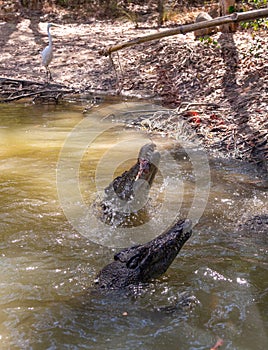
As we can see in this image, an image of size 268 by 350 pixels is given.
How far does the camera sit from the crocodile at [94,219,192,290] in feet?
12.2

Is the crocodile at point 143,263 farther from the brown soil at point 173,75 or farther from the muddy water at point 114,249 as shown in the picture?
the brown soil at point 173,75

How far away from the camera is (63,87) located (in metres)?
11.1

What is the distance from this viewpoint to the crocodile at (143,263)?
12.2ft

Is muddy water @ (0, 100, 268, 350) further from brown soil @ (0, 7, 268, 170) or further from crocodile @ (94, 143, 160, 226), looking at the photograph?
brown soil @ (0, 7, 268, 170)

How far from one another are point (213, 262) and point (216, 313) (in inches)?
29.5

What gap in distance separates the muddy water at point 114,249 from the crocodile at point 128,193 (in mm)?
155

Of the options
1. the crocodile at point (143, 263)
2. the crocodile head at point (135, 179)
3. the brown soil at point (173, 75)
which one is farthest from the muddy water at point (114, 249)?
the brown soil at point (173, 75)

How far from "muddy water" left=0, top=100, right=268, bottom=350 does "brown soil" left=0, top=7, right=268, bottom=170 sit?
2.42 feet

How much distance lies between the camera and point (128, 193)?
5.07 m

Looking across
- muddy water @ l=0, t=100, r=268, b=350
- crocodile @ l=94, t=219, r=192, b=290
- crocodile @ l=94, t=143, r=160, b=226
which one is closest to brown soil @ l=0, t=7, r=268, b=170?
muddy water @ l=0, t=100, r=268, b=350

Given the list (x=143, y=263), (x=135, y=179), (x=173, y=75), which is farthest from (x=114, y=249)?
(x=173, y=75)

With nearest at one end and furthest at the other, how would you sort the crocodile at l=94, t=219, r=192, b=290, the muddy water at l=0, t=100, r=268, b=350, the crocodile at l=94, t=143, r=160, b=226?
1. the muddy water at l=0, t=100, r=268, b=350
2. the crocodile at l=94, t=219, r=192, b=290
3. the crocodile at l=94, t=143, r=160, b=226

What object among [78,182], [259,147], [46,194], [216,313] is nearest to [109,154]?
[78,182]

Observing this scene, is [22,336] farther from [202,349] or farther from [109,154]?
[109,154]
